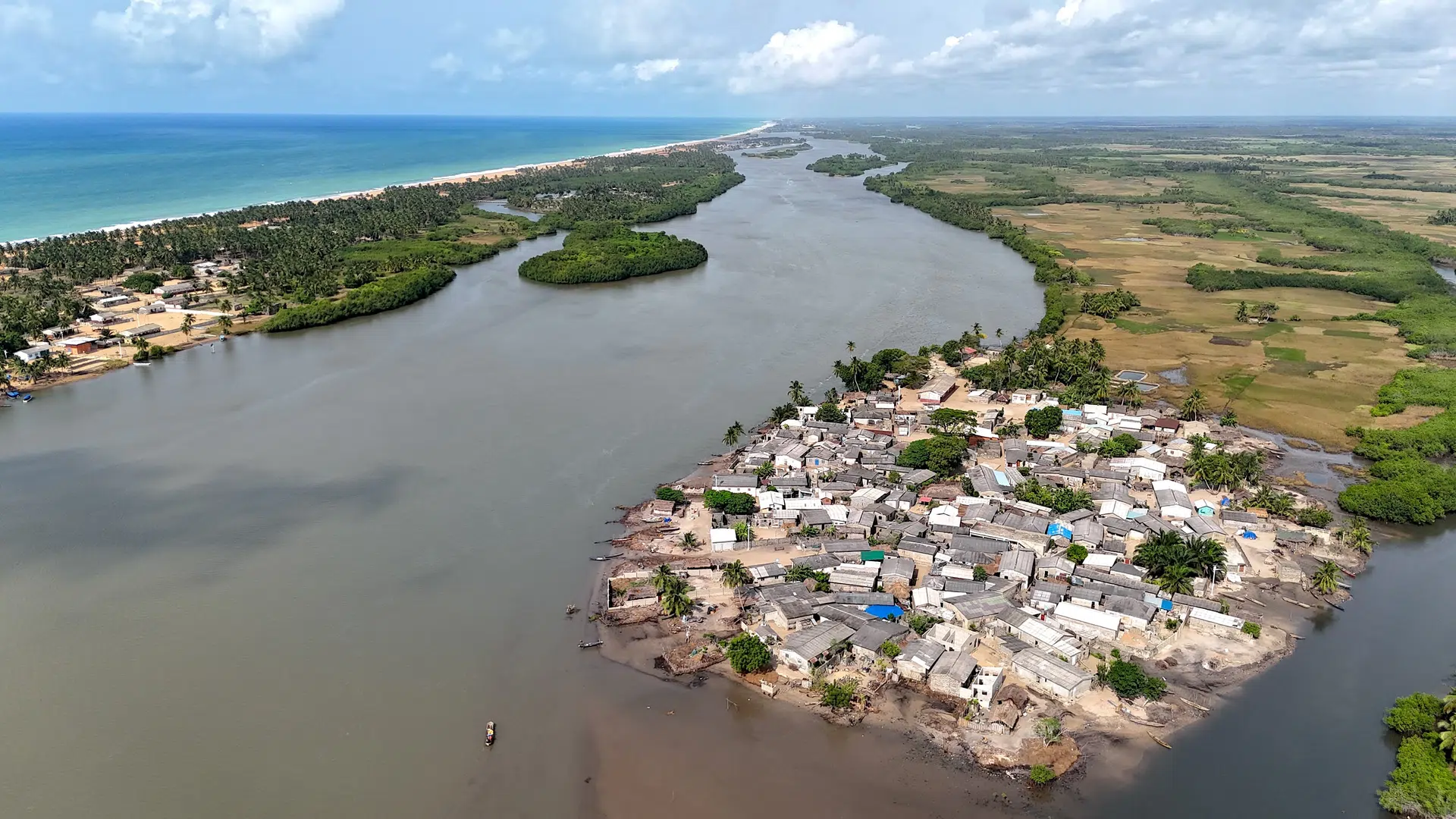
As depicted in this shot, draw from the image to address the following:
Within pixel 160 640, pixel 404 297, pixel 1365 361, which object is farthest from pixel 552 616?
pixel 1365 361

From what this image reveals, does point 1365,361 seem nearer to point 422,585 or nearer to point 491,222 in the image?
point 422,585

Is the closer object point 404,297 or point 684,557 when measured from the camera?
point 684,557

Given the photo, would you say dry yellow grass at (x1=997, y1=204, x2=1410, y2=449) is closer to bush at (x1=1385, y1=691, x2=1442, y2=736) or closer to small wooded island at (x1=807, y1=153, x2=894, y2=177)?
bush at (x1=1385, y1=691, x2=1442, y2=736)

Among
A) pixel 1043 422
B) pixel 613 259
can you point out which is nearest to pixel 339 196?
pixel 613 259

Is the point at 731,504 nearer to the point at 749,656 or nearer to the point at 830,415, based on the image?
the point at 749,656

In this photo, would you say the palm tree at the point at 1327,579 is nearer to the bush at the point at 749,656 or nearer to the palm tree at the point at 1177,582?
the palm tree at the point at 1177,582

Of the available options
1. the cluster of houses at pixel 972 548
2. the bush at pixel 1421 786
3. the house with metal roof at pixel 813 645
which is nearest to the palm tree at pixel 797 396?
the cluster of houses at pixel 972 548

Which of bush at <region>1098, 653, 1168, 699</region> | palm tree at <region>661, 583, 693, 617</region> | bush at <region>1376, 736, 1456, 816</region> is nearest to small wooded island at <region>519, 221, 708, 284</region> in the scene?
palm tree at <region>661, 583, 693, 617</region>
